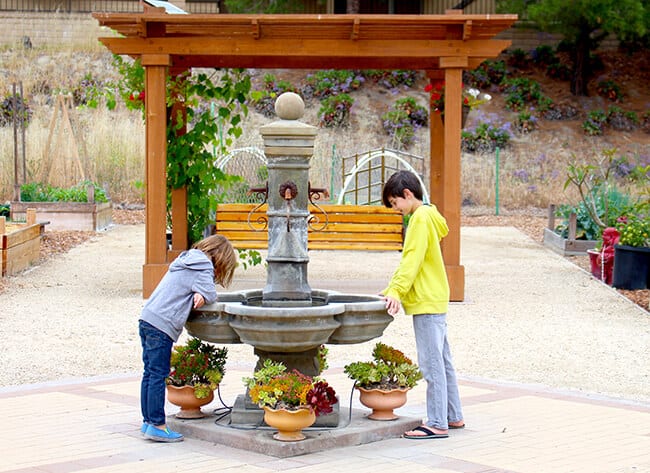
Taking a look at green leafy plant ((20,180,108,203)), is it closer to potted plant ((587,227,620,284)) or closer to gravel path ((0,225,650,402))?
gravel path ((0,225,650,402))

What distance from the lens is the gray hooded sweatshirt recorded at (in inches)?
239

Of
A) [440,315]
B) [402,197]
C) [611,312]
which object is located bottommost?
[611,312]

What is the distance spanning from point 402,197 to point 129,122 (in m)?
20.8

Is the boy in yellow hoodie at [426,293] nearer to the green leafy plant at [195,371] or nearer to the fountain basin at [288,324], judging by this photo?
the fountain basin at [288,324]

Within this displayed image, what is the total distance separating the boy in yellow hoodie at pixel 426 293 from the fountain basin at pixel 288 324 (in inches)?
7.2

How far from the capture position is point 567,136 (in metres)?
31.8

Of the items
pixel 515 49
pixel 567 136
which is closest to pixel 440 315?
pixel 567 136

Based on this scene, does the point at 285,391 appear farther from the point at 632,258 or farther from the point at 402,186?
the point at 632,258

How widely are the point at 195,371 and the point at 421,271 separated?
143cm

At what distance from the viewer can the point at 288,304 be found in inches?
256

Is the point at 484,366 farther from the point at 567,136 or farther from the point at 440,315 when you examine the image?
the point at 567,136

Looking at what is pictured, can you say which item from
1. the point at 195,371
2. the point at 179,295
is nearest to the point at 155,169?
the point at 195,371

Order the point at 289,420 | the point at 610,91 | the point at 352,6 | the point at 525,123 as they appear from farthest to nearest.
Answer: the point at 610,91
the point at 352,6
the point at 525,123
the point at 289,420

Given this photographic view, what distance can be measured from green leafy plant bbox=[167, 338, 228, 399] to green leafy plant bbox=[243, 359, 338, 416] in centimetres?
46
